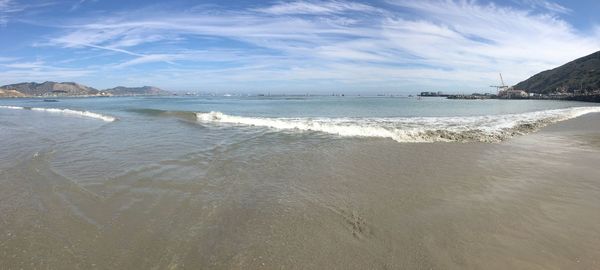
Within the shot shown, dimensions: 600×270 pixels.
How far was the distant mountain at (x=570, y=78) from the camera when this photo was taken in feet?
323

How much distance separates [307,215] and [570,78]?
13839 centimetres

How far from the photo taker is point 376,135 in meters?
14.7

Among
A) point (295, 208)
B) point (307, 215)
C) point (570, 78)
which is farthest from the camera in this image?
point (570, 78)

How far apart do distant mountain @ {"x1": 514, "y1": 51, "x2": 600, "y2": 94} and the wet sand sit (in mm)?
109837

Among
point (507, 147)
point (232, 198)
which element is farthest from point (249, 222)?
point (507, 147)

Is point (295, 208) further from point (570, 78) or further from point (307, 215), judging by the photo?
point (570, 78)

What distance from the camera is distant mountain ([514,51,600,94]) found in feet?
323

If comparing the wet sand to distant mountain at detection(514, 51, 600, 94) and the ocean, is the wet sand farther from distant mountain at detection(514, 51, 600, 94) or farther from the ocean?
distant mountain at detection(514, 51, 600, 94)

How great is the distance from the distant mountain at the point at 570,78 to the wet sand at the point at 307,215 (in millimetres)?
109837

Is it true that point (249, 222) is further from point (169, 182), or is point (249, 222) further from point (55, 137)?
point (55, 137)

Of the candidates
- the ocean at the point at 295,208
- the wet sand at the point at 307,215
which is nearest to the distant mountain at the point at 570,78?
the ocean at the point at 295,208

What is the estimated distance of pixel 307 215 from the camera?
5535 millimetres

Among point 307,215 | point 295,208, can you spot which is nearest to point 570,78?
point 295,208

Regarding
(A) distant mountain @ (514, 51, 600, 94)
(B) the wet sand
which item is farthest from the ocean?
(A) distant mountain @ (514, 51, 600, 94)
